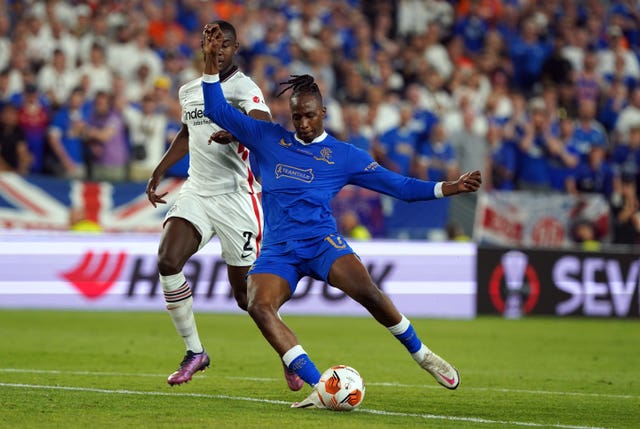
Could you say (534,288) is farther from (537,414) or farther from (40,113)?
(537,414)

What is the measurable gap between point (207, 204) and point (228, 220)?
22 centimetres

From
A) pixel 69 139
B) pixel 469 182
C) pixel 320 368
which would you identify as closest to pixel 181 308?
pixel 320 368

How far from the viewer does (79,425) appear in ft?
23.1

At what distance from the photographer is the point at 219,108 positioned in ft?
28.6

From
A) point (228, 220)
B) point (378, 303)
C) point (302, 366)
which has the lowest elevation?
point (302, 366)

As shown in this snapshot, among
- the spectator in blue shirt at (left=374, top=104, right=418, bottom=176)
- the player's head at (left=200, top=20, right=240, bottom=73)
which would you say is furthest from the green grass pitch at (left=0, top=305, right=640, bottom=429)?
the spectator in blue shirt at (left=374, top=104, right=418, bottom=176)

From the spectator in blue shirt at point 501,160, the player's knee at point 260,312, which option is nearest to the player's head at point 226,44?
the player's knee at point 260,312

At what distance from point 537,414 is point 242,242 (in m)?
2.88

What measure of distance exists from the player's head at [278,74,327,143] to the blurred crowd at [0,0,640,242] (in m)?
9.86

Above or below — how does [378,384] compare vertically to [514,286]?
above

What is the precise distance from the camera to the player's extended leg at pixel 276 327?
314 inches

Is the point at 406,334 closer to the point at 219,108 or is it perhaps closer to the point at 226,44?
the point at 219,108

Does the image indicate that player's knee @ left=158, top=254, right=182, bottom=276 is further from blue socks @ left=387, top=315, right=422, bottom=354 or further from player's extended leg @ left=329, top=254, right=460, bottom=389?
blue socks @ left=387, top=315, right=422, bottom=354

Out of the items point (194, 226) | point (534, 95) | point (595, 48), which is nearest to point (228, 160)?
point (194, 226)
